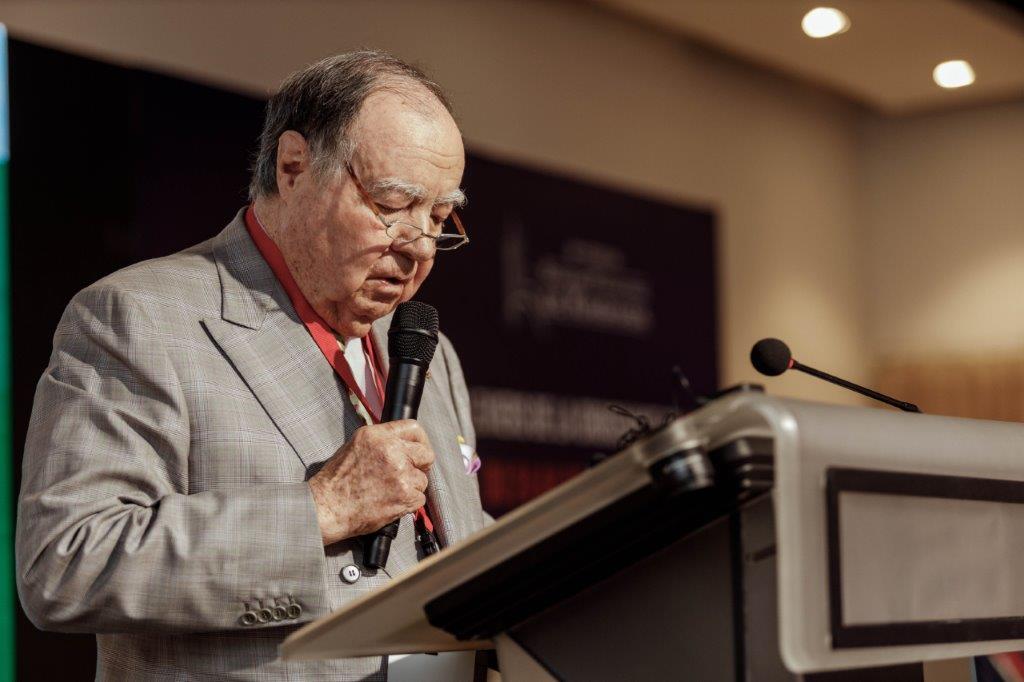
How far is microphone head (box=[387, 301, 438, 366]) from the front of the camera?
1.73 m

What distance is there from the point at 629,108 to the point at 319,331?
15.7 ft

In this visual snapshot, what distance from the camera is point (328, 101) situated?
190cm

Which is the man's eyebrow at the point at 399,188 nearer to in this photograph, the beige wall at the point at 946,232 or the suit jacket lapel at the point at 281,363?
the suit jacket lapel at the point at 281,363

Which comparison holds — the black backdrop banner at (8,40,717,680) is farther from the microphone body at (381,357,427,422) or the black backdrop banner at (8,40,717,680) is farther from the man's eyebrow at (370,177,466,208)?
the microphone body at (381,357,427,422)

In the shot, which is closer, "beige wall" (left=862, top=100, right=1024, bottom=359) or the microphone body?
the microphone body

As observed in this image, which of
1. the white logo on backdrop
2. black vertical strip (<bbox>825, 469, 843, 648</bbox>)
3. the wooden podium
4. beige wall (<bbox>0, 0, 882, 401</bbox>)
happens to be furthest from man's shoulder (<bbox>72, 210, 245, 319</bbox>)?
the white logo on backdrop

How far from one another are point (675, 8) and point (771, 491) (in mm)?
5073

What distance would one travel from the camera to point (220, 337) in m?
1.71

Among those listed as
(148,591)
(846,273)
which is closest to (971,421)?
(148,591)

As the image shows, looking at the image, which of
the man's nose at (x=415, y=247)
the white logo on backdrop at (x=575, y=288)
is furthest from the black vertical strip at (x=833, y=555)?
the white logo on backdrop at (x=575, y=288)

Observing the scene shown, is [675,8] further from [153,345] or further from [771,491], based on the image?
[771,491]

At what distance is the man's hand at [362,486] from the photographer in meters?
1.51

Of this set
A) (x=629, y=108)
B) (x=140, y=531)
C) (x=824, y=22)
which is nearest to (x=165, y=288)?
(x=140, y=531)

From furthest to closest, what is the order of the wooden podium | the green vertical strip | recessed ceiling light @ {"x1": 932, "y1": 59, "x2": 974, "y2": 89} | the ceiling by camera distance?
1. recessed ceiling light @ {"x1": 932, "y1": 59, "x2": 974, "y2": 89}
2. the ceiling
3. the green vertical strip
4. the wooden podium
